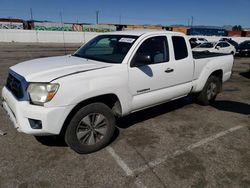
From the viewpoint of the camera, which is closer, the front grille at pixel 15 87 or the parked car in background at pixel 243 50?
the front grille at pixel 15 87

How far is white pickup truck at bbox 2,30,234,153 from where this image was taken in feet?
10.5

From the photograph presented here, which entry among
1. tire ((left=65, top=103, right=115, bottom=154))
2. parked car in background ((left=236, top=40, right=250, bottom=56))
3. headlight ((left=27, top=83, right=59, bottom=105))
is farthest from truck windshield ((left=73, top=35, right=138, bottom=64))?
parked car in background ((left=236, top=40, right=250, bottom=56))

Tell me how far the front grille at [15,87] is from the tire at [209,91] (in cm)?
435

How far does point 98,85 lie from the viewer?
3480mm

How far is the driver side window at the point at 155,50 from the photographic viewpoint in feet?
13.9

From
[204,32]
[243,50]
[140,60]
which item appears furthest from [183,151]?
[204,32]

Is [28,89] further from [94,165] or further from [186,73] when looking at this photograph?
[186,73]

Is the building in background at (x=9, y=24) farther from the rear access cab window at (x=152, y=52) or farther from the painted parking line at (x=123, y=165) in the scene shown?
the painted parking line at (x=123, y=165)

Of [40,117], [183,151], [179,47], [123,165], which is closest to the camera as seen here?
[40,117]

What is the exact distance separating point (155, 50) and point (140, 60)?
0.65 meters

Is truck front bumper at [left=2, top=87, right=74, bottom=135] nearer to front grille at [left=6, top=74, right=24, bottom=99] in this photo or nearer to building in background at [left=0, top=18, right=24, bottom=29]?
front grille at [left=6, top=74, right=24, bottom=99]

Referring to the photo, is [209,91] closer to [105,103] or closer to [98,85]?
[105,103]

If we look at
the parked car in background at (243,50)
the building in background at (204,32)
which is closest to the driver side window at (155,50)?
the parked car in background at (243,50)

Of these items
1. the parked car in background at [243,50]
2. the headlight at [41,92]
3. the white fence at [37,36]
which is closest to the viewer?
the headlight at [41,92]
